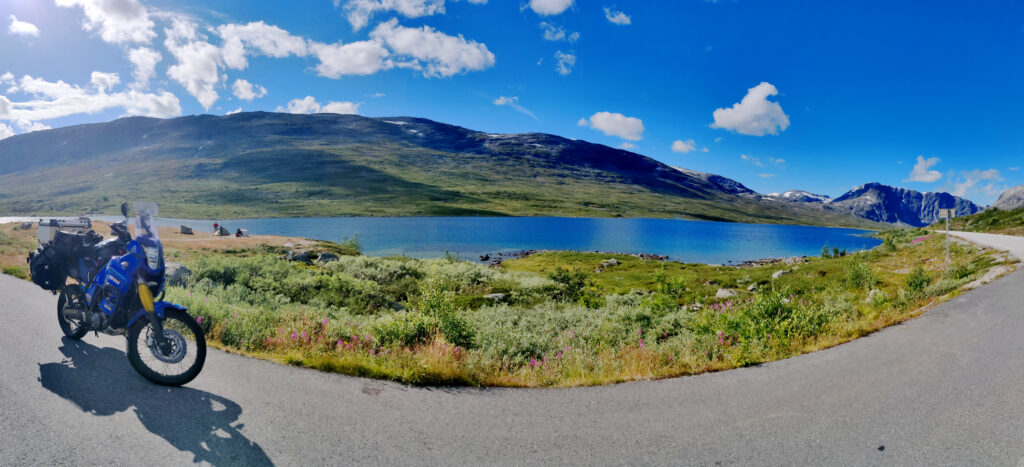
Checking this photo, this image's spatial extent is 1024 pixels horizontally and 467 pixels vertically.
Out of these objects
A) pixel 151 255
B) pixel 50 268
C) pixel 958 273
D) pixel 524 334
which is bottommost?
pixel 524 334

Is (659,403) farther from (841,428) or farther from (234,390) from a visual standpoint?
(234,390)

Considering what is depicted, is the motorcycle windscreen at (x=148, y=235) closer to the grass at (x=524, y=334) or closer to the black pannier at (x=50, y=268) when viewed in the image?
the grass at (x=524, y=334)

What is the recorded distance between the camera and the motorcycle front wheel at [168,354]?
5.97 metres

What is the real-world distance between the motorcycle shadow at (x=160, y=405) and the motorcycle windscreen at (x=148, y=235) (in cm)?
174

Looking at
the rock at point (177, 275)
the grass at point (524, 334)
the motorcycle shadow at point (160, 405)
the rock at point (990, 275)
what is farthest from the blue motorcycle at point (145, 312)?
the rock at point (990, 275)

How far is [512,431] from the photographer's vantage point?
205 inches

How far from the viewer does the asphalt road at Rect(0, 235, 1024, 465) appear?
15.0ft

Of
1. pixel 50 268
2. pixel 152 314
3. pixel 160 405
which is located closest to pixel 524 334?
pixel 160 405

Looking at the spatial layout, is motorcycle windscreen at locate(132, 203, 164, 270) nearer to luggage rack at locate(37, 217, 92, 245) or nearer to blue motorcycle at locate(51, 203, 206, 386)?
blue motorcycle at locate(51, 203, 206, 386)

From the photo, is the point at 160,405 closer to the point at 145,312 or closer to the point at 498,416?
the point at 145,312

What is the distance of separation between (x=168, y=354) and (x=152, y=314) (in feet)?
2.15

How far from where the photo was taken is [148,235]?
637 centimetres

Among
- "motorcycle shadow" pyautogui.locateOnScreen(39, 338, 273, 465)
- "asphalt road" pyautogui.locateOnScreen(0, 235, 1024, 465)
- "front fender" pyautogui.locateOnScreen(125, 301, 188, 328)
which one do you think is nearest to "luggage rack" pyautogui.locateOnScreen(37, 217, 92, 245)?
"asphalt road" pyautogui.locateOnScreen(0, 235, 1024, 465)

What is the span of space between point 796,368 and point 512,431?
593 centimetres
